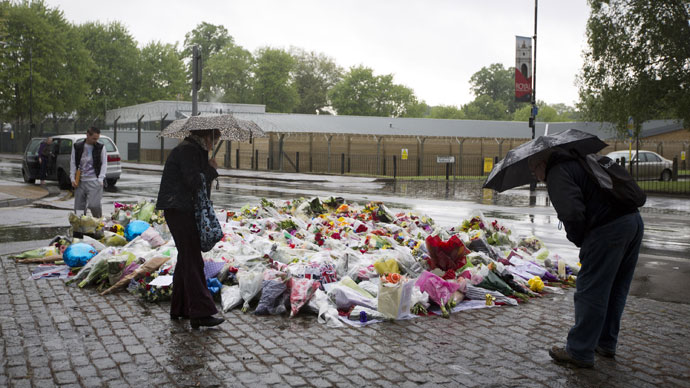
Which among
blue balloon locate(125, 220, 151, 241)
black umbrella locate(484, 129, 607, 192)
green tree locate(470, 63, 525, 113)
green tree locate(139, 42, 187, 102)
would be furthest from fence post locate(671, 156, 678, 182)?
green tree locate(470, 63, 525, 113)

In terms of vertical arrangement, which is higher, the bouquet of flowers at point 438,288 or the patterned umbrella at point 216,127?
the patterned umbrella at point 216,127

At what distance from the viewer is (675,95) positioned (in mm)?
24828

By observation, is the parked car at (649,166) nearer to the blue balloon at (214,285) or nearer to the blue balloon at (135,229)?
the blue balloon at (135,229)

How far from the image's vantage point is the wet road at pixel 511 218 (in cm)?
833

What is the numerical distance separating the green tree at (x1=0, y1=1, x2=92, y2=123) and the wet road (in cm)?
3647

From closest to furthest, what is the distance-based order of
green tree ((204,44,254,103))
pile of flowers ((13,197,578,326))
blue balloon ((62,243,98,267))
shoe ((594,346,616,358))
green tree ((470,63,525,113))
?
shoe ((594,346,616,358)) < pile of flowers ((13,197,578,326)) < blue balloon ((62,243,98,267)) < green tree ((204,44,254,103)) < green tree ((470,63,525,113))

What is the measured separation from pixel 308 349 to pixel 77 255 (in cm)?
410

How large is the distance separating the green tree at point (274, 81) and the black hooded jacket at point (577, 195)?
76539 mm

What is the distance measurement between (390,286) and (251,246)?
2.83m

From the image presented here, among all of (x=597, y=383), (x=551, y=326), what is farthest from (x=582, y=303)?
(x=551, y=326)

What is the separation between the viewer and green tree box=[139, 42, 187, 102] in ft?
227

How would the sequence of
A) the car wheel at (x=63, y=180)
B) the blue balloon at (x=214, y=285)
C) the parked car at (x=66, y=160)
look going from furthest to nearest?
1. the parked car at (x=66, y=160)
2. the car wheel at (x=63, y=180)
3. the blue balloon at (x=214, y=285)

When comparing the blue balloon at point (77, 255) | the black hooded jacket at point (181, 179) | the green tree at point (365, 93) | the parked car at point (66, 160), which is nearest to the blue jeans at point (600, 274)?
the black hooded jacket at point (181, 179)

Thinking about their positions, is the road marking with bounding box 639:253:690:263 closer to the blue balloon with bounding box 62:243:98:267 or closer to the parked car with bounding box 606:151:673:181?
the blue balloon with bounding box 62:243:98:267
